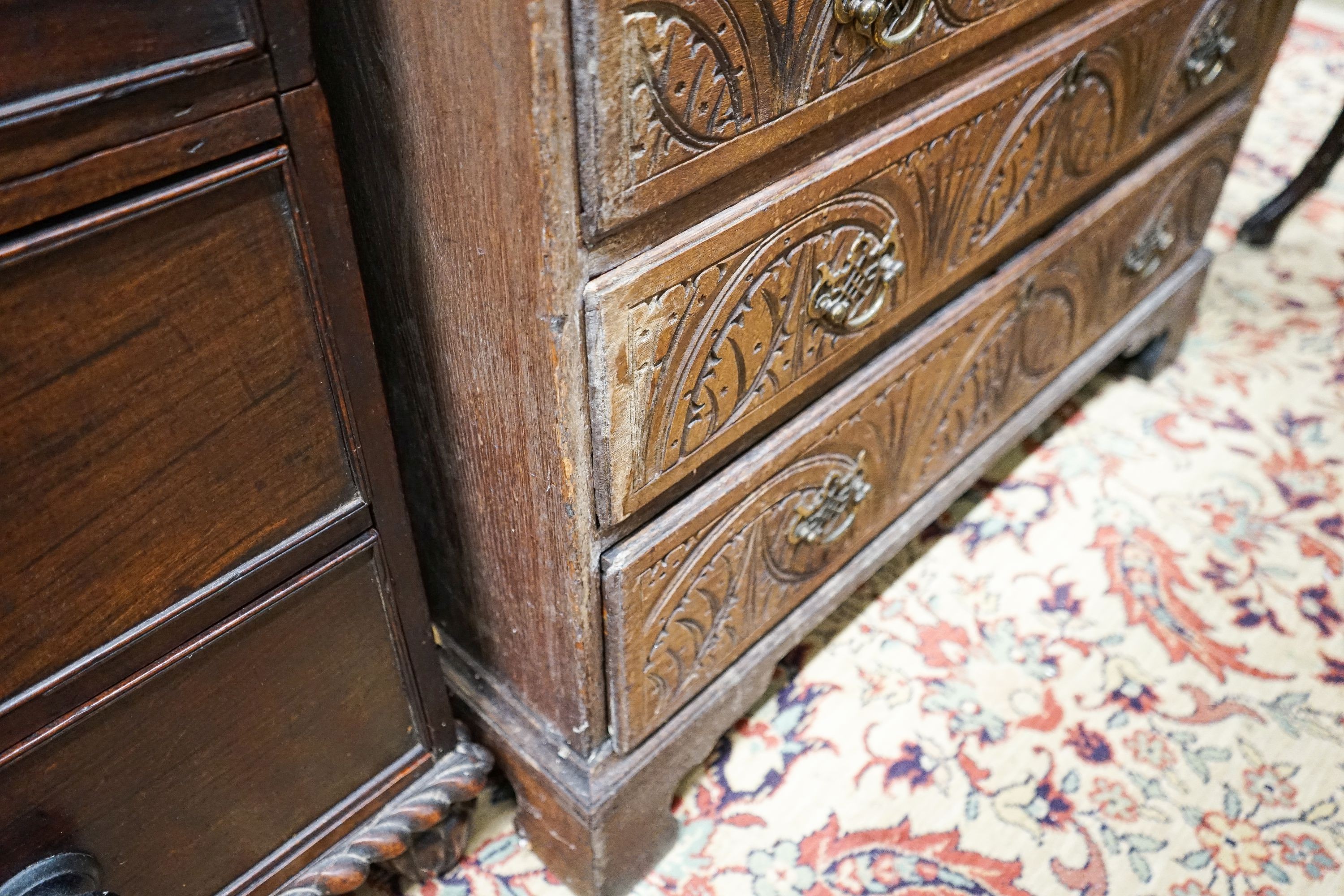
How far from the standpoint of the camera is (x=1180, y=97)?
106 centimetres

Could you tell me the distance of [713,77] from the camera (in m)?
0.52

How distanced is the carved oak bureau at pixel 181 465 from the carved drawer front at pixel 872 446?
18cm

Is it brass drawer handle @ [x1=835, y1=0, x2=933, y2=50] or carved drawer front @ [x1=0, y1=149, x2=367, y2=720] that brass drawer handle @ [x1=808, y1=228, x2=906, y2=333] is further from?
carved drawer front @ [x1=0, y1=149, x2=367, y2=720]

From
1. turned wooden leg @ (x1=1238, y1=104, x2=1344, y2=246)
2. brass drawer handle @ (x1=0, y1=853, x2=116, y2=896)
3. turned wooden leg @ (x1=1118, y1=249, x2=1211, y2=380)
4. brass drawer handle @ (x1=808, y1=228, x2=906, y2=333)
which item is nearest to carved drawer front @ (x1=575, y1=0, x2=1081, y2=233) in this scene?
brass drawer handle @ (x1=808, y1=228, x2=906, y2=333)

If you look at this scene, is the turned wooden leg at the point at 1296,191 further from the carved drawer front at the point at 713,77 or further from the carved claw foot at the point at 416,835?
the carved claw foot at the point at 416,835

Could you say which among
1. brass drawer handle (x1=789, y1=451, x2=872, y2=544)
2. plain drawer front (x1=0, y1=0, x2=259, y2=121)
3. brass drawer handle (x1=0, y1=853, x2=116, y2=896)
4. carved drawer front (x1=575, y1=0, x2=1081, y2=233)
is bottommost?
brass drawer handle (x1=789, y1=451, x2=872, y2=544)

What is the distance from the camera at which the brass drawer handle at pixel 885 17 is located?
58 cm

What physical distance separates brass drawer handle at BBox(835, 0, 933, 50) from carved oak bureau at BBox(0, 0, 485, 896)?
1.01 ft

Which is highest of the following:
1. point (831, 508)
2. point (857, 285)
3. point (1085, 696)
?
point (857, 285)

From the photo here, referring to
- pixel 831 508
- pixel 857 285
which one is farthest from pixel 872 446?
pixel 857 285

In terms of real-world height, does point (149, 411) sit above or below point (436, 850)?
above

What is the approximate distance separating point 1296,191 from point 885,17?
55.4 inches

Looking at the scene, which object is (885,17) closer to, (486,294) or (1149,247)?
(486,294)

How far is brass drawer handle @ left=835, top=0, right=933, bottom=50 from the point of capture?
581 mm
